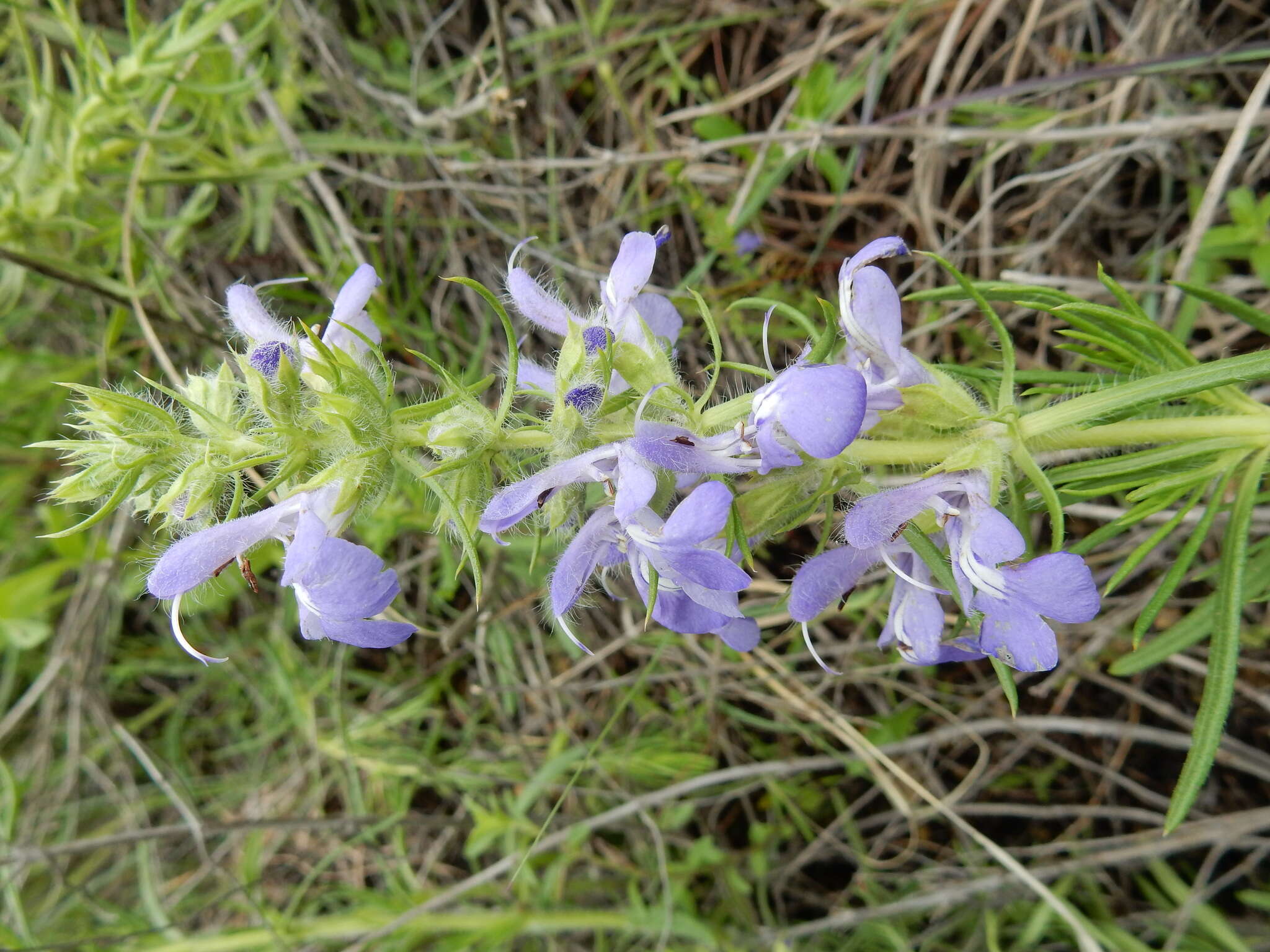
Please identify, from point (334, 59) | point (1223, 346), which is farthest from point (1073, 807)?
point (334, 59)

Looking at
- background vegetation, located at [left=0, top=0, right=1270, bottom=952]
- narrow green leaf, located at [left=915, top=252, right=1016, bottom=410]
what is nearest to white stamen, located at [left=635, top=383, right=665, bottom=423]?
narrow green leaf, located at [left=915, top=252, right=1016, bottom=410]

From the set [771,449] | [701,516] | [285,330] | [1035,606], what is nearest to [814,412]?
[771,449]

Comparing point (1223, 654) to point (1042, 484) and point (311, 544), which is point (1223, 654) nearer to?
point (1042, 484)

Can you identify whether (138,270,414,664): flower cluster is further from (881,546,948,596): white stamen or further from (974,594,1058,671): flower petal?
(974,594,1058,671): flower petal

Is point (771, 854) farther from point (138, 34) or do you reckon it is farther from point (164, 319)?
point (138, 34)

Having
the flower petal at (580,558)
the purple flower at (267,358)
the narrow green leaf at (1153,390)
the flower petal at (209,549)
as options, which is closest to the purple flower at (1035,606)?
the narrow green leaf at (1153,390)
